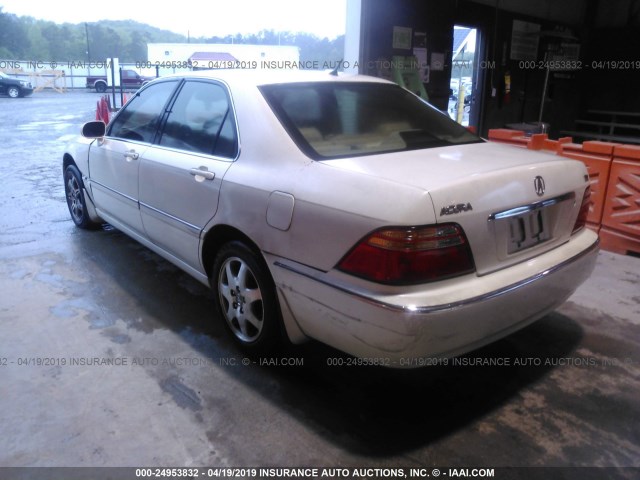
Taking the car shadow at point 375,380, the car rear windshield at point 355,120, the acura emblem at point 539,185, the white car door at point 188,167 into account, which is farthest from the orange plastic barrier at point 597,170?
the white car door at point 188,167

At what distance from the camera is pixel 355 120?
2656 mm

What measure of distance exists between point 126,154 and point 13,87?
82.6 ft

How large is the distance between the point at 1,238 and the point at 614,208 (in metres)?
5.58

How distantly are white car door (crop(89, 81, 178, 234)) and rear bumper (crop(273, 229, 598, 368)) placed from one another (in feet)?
5.54

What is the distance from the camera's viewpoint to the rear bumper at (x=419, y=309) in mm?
1845

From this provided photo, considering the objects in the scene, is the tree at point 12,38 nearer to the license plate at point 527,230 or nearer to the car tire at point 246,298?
the car tire at point 246,298

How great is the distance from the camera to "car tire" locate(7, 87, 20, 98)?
78.4ft

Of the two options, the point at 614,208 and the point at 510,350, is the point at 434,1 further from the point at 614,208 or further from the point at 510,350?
the point at 510,350

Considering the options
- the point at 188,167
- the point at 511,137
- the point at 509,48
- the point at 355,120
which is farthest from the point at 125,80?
the point at 355,120

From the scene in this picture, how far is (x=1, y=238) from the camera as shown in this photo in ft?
15.1

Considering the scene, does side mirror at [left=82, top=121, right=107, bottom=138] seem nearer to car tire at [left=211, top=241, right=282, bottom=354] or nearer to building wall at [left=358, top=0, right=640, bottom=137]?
car tire at [left=211, top=241, right=282, bottom=354]

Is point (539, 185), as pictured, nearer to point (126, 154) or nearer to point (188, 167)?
point (188, 167)

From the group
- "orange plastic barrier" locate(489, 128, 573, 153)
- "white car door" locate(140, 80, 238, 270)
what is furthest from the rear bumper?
"orange plastic barrier" locate(489, 128, 573, 153)

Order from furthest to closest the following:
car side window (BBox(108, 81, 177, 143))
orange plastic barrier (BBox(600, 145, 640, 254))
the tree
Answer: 1. the tree
2. orange plastic barrier (BBox(600, 145, 640, 254))
3. car side window (BBox(108, 81, 177, 143))
